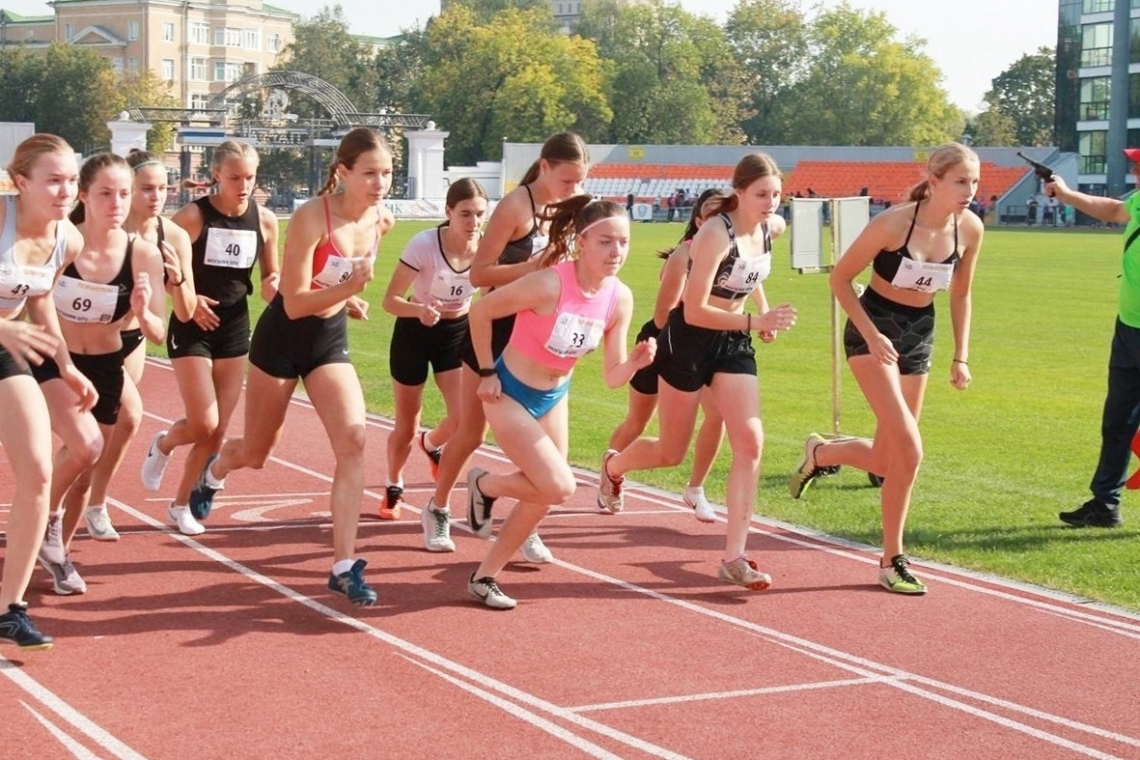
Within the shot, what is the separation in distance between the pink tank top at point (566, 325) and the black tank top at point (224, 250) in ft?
8.23

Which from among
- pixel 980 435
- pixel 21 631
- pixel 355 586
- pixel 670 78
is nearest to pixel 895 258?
pixel 355 586

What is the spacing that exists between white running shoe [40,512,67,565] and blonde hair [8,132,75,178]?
1.70 m

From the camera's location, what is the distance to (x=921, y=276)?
325 inches

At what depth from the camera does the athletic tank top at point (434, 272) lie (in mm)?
9281

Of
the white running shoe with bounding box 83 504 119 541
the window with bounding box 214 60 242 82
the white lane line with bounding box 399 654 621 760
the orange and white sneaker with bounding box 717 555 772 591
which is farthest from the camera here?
the window with bounding box 214 60 242 82

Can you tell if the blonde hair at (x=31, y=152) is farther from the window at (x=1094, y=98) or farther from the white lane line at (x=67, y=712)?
the window at (x=1094, y=98)

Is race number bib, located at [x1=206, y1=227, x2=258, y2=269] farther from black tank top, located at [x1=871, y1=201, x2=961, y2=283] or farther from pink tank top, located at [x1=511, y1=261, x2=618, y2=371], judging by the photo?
black tank top, located at [x1=871, y1=201, x2=961, y2=283]

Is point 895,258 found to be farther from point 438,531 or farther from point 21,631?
point 21,631

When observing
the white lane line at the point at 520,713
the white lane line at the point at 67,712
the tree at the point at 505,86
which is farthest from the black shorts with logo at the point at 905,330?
the tree at the point at 505,86

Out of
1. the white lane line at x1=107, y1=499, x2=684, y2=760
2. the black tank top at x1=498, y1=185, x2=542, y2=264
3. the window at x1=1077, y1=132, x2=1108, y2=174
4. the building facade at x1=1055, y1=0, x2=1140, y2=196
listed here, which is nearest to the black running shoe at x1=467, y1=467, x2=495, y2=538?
the white lane line at x1=107, y1=499, x2=684, y2=760

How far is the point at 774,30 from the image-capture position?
122625 mm

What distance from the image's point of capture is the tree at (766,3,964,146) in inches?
4353

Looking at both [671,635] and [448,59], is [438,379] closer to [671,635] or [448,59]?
[671,635]

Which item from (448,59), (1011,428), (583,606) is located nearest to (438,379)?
(583,606)
